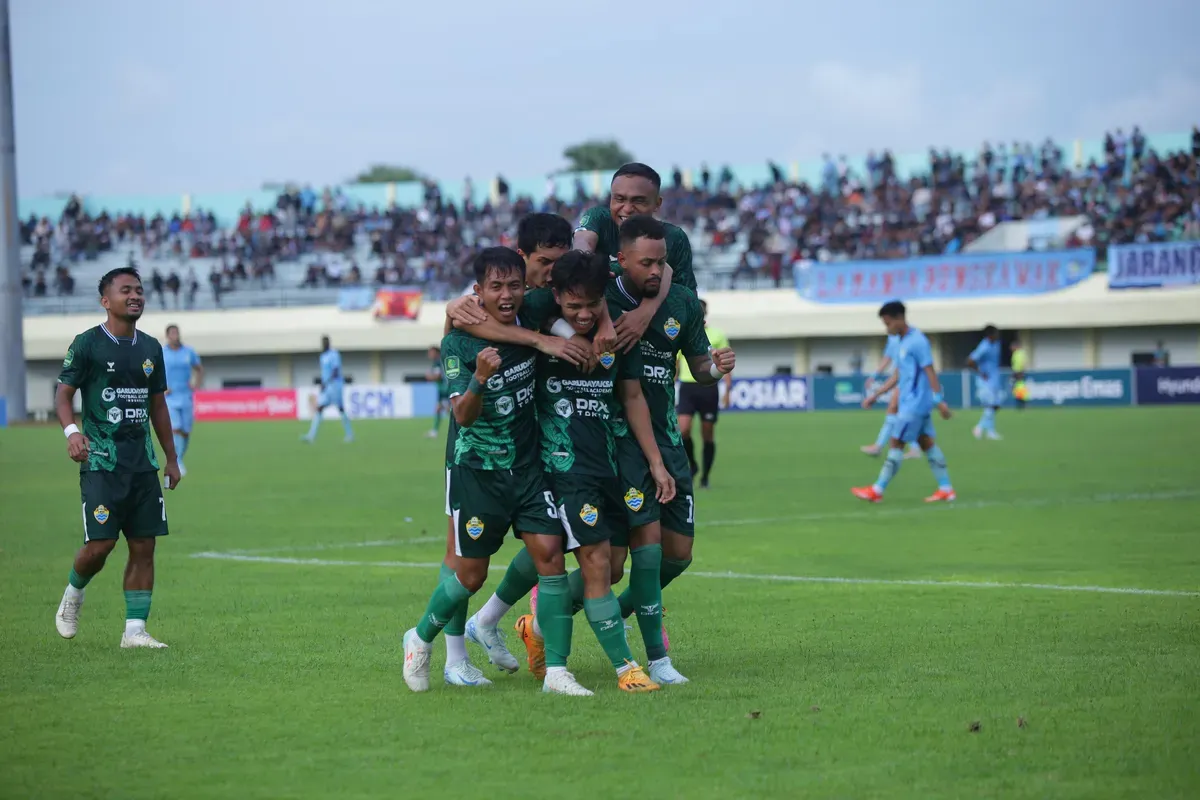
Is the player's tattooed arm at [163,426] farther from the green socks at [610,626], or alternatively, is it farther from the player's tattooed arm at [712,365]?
the player's tattooed arm at [712,365]

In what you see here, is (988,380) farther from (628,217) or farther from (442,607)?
(442,607)

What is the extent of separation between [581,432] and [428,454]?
2125cm

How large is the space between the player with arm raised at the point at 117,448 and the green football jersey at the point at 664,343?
2.90m

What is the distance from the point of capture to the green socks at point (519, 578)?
727 centimetres

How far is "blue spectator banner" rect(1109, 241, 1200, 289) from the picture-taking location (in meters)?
48.2

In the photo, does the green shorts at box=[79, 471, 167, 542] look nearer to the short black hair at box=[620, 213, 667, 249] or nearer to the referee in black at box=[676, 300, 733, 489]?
the short black hair at box=[620, 213, 667, 249]

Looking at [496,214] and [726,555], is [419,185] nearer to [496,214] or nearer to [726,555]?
[496,214]

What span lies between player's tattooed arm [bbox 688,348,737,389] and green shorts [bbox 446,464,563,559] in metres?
1.07

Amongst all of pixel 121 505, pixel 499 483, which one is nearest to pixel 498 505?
pixel 499 483

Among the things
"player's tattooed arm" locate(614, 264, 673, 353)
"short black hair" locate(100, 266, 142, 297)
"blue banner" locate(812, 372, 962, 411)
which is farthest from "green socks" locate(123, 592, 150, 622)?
"blue banner" locate(812, 372, 962, 411)

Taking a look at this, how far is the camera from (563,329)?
22.2 ft

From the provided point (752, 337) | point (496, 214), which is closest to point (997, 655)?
point (752, 337)

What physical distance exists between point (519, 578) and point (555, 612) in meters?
0.50

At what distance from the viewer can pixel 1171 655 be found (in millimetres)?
7492
